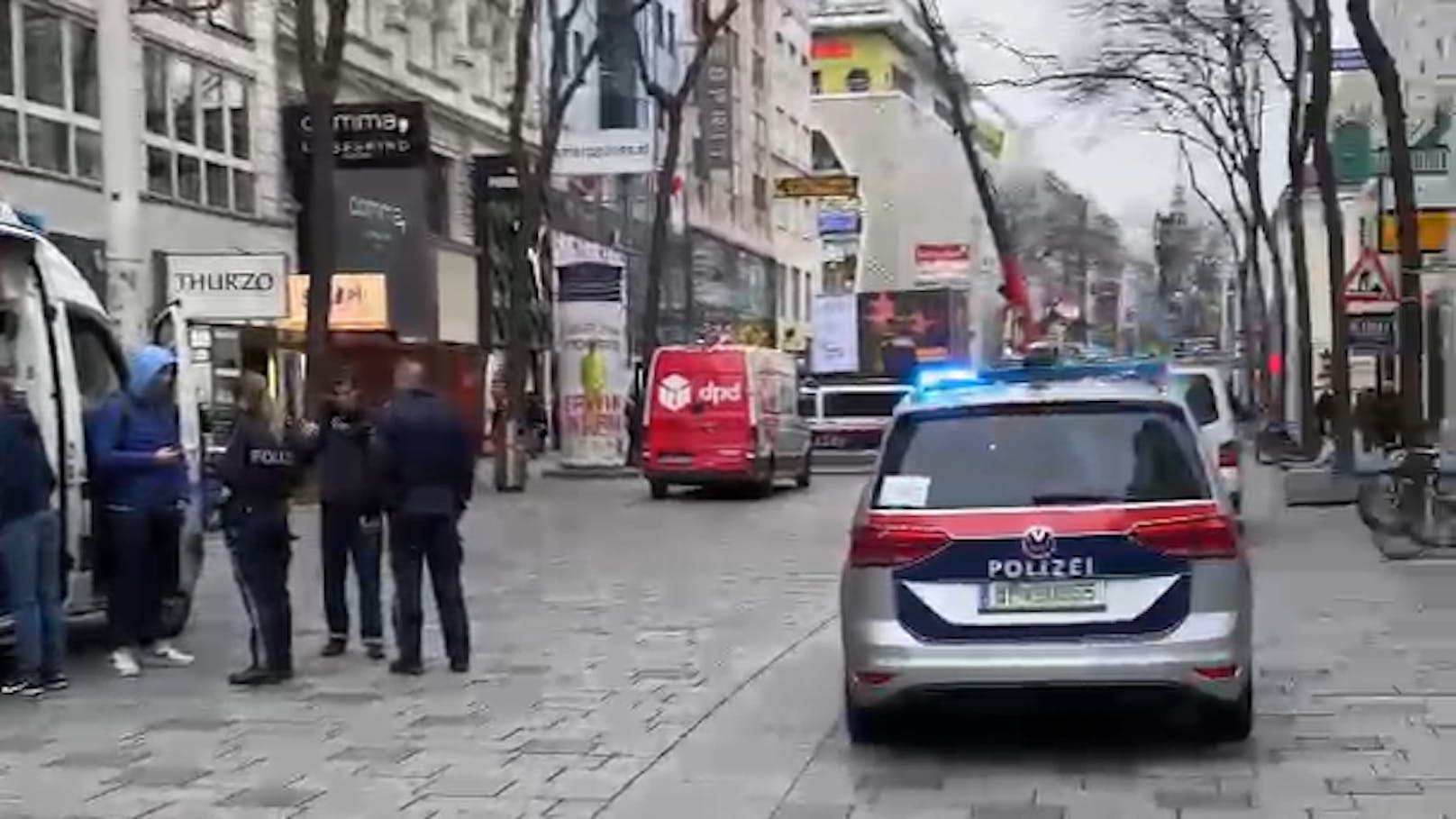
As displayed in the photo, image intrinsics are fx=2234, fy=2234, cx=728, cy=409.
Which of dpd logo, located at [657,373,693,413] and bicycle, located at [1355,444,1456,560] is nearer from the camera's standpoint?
bicycle, located at [1355,444,1456,560]

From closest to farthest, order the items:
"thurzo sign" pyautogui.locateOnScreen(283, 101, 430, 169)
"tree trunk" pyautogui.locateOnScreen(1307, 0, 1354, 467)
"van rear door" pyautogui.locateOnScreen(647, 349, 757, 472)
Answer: "tree trunk" pyautogui.locateOnScreen(1307, 0, 1354, 467)
"thurzo sign" pyautogui.locateOnScreen(283, 101, 430, 169)
"van rear door" pyautogui.locateOnScreen(647, 349, 757, 472)

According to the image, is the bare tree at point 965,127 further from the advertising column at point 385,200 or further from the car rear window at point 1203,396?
the car rear window at point 1203,396

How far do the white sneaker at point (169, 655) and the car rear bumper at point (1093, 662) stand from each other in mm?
5473

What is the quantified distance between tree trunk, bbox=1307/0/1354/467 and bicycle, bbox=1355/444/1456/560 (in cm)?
583

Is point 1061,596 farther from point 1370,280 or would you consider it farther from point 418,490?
point 1370,280

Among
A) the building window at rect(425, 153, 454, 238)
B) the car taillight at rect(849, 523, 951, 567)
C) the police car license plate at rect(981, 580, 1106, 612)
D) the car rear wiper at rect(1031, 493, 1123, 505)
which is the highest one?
the building window at rect(425, 153, 454, 238)

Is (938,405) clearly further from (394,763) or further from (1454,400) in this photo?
(1454,400)

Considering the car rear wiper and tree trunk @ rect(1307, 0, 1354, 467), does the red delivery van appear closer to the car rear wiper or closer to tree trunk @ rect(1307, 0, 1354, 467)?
tree trunk @ rect(1307, 0, 1354, 467)

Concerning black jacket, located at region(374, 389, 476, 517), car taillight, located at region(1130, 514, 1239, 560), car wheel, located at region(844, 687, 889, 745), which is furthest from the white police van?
car taillight, located at region(1130, 514, 1239, 560)

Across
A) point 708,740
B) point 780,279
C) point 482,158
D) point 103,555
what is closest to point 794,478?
point 482,158

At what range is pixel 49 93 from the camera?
2800cm

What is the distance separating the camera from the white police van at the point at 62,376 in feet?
41.3

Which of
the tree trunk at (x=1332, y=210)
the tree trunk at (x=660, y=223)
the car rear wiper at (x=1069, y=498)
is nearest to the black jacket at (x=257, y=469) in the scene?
the car rear wiper at (x=1069, y=498)

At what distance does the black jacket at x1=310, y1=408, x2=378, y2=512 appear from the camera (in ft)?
43.4
